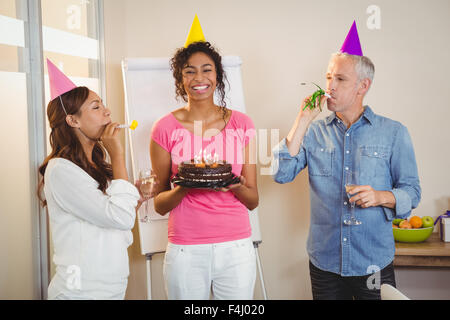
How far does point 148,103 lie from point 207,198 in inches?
33.5

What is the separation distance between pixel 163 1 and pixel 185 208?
164 centimetres

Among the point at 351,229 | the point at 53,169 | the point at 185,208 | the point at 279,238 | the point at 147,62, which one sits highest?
the point at 147,62

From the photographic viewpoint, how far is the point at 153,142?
1.91 metres

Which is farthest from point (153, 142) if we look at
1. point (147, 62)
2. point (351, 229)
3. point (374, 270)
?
point (374, 270)

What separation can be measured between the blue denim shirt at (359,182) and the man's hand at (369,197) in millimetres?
34

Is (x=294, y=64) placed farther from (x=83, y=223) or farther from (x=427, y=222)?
(x=83, y=223)

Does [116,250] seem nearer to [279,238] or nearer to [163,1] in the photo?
[279,238]

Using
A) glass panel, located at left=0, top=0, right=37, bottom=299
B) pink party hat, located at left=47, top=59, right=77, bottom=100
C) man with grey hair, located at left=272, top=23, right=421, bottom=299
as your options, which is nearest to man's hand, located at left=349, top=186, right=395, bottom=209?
man with grey hair, located at left=272, top=23, right=421, bottom=299

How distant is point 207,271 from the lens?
180 centimetres

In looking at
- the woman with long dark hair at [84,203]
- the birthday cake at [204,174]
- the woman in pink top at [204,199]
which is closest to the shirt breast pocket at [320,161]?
the woman in pink top at [204,199]

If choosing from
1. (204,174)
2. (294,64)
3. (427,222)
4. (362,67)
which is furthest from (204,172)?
(427,222)

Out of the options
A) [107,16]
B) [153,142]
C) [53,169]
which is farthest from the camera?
[107,16]

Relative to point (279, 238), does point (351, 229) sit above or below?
above

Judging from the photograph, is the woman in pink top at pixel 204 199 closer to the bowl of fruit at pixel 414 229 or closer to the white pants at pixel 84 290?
the white pants at pixel 84 290
